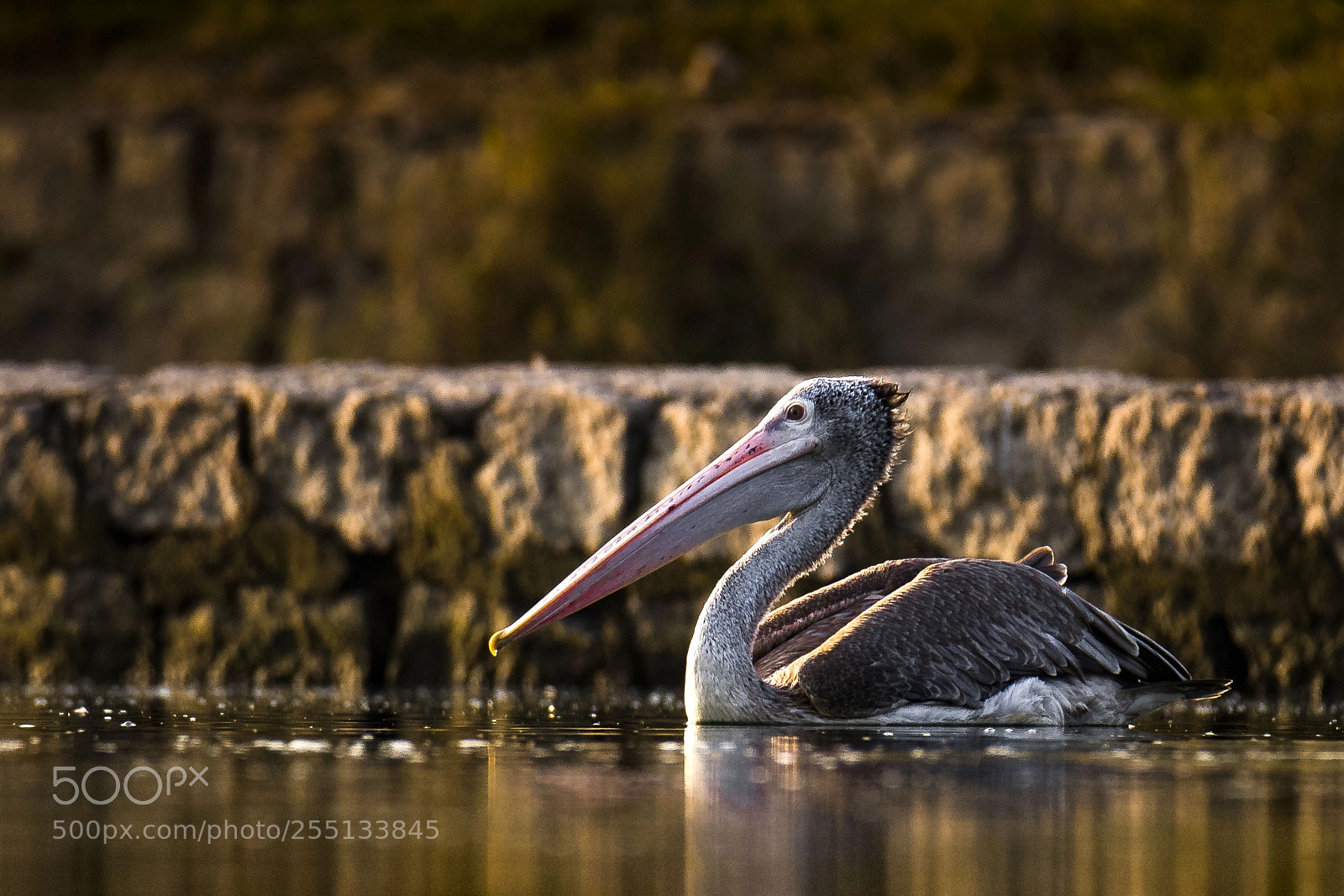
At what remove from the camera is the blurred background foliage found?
47.1 feet

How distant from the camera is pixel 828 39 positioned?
18.2 m

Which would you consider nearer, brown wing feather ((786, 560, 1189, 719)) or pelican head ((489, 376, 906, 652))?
brown wing feather ((786, 560, 1189, 719))

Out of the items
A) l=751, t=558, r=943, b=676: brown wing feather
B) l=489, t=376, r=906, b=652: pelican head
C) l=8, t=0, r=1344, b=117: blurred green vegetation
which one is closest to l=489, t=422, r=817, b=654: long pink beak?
l=489, t=376, r=906, b=652: pelican head

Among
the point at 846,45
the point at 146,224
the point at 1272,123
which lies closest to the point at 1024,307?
the point at 1272,123

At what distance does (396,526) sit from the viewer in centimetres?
825

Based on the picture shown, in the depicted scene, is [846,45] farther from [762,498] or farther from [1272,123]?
[762,498]

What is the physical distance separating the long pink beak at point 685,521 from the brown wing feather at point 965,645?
58cm

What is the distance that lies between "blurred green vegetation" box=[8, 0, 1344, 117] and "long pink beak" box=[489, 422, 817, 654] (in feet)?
31.7

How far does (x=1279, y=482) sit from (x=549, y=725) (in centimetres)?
323

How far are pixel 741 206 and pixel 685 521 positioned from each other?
28.1ft

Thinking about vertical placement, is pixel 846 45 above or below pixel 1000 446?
above

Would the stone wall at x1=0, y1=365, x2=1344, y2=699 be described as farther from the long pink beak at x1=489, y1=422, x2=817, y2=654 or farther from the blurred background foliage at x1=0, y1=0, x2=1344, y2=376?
the blurred background foliage at x1=0, y1=0, x2=1344, y2=376

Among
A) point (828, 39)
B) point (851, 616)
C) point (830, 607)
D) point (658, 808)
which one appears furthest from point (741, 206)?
point (658, 808)

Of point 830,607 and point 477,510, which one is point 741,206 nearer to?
point 477,510
